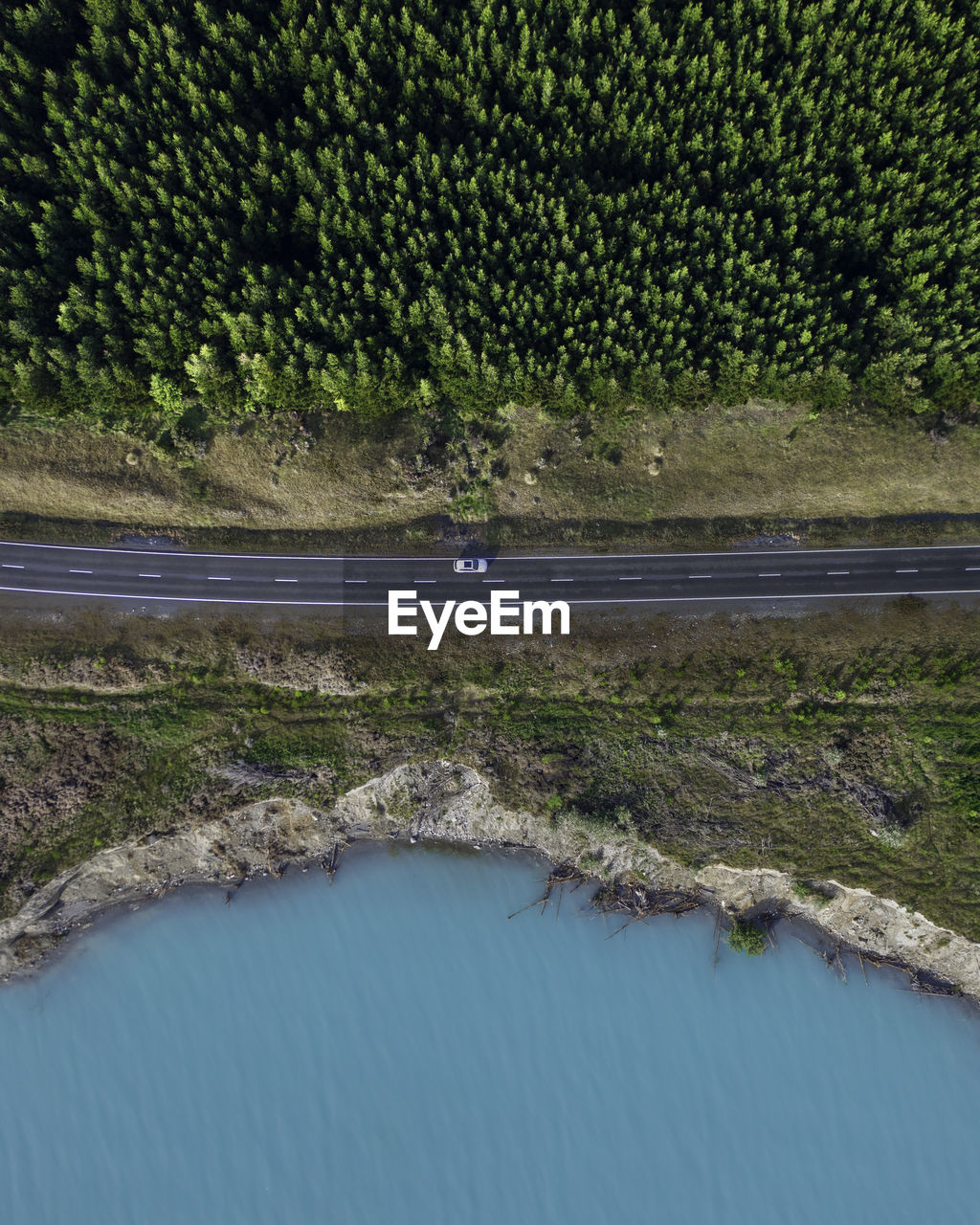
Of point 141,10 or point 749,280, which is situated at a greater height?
point 141,10

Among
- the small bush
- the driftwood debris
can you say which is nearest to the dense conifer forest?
the driftwood debris

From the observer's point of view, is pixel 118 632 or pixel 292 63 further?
pixel 118 632

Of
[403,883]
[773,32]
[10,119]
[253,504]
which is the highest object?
[773,32]

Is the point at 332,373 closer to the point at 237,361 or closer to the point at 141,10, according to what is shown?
the point at 237,361

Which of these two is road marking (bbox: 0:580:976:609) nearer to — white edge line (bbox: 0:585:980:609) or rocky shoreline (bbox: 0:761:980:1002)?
white edge line (bbox: 0:585:980:609)

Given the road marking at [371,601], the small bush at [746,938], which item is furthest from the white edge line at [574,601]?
the small bush at [746,938]

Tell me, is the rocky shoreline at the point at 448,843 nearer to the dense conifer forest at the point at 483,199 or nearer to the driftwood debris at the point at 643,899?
the driftwood debris at the point at 643,899

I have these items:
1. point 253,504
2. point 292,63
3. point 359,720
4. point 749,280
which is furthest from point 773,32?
point 359,720
